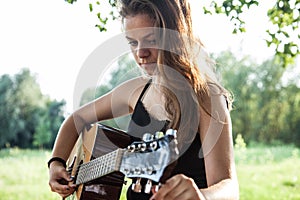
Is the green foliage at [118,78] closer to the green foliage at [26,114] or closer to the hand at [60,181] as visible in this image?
the hand at [60,181]

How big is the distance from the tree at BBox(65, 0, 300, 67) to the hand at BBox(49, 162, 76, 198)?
0.51 metres

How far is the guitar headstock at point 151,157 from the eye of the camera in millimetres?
741

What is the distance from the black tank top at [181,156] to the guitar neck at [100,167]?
14 centimetres

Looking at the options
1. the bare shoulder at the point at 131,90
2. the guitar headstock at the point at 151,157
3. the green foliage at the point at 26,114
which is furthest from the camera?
the green foliage at the point at 26,114

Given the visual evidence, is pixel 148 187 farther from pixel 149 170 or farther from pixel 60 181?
pixel 60 181

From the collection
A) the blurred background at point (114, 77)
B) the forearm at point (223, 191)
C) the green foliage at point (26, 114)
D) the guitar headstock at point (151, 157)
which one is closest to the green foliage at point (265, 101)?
the blurred background at point (114, 77)

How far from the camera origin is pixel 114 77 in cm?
212

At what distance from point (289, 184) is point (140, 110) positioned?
180 cm

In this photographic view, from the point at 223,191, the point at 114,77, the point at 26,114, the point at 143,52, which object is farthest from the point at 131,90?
the point at 26,114

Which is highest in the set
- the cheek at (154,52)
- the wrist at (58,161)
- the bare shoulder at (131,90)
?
the cheek at (154,52)

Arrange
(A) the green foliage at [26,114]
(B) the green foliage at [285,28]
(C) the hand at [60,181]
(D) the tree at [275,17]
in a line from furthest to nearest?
1. (A) the green foliage at [26,114]
2. (B) the green foliage at [285,28]
3. (D) the tree at [275,17]
4. (C) the hand at [60,181]

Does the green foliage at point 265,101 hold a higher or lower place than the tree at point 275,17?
lower

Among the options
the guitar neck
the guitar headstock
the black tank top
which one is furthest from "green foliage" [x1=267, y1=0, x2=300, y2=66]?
the guitar headstock

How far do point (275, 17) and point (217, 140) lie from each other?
0.86m
